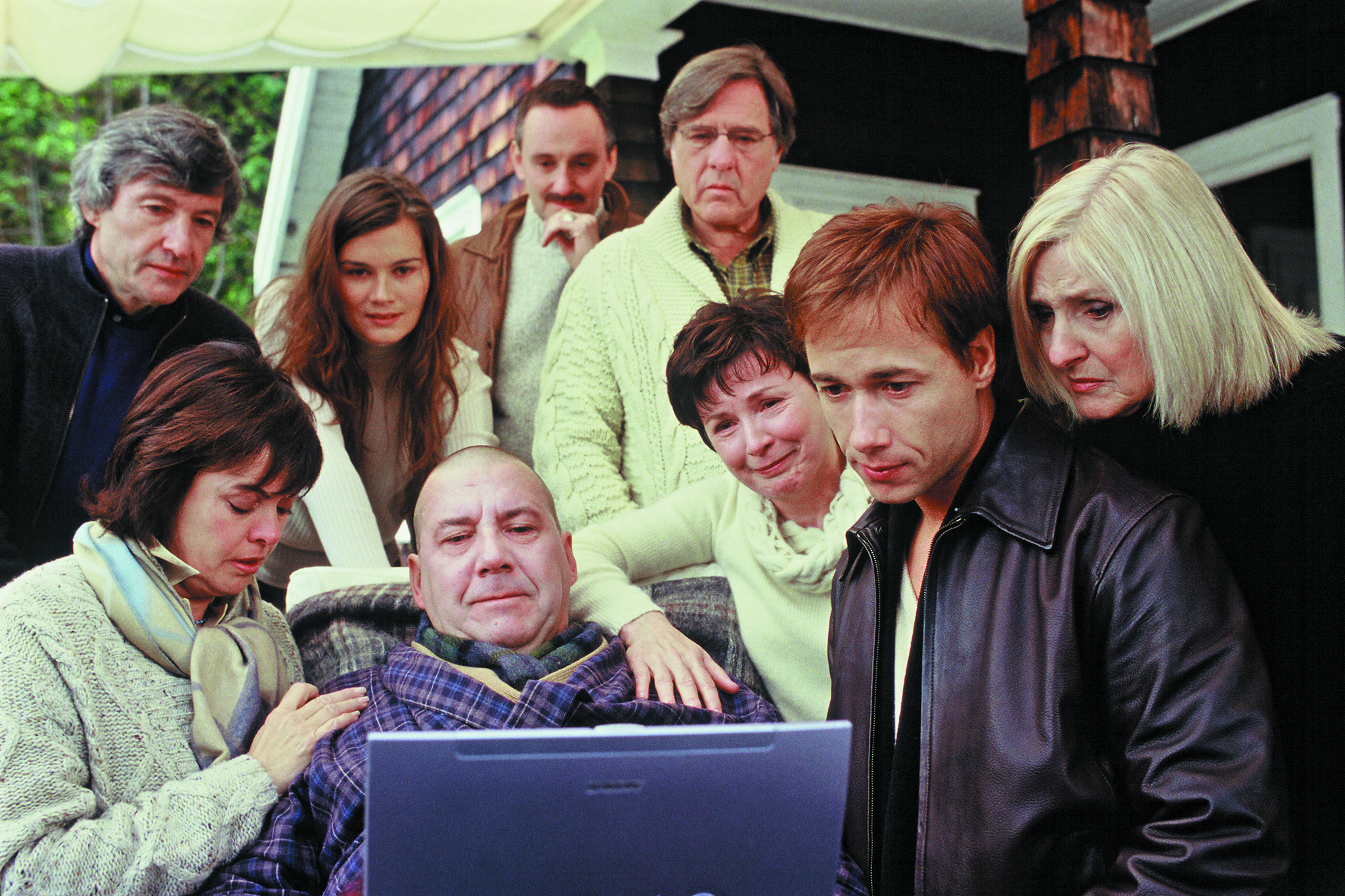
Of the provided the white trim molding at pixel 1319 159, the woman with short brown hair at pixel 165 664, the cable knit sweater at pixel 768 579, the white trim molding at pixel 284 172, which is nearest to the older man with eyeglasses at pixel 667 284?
the cable knit sweater at pixel 768 579

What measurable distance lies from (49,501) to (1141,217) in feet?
7.11

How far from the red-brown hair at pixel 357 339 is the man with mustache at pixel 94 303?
10.1 inches

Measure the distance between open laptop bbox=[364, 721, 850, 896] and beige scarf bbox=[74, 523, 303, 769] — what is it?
72cm

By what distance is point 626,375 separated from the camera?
260cm

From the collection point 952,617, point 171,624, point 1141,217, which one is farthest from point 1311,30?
point 171,624

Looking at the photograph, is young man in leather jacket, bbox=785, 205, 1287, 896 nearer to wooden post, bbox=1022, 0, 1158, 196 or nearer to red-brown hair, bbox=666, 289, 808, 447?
red-brown hair, bbox=666, 289, 808, 447

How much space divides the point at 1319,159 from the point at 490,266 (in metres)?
3.19

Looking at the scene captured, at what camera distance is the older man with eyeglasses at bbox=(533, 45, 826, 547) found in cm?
256

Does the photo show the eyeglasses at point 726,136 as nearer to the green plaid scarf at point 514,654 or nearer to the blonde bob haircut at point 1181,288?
the blonde bob haircut at point 1181,288

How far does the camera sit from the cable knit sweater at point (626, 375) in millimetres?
2539

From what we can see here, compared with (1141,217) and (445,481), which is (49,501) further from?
(1141,217)

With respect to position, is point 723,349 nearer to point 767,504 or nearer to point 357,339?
point 767,504

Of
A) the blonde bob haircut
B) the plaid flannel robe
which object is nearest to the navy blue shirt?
the plaid flannel robe

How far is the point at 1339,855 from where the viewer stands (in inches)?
56.6
